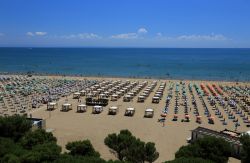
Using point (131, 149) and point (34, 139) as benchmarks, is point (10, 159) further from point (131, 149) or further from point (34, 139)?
point (131, 149)

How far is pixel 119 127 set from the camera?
22.9 meters

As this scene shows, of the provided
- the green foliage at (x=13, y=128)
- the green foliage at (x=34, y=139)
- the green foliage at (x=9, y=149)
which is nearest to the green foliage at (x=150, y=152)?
the green foliage at (x=34, y=139)

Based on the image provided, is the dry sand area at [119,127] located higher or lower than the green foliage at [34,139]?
lower

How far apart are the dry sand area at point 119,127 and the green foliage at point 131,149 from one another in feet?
6.06

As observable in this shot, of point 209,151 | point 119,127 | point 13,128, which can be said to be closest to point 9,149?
point 13,128

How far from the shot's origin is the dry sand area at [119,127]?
19.4m

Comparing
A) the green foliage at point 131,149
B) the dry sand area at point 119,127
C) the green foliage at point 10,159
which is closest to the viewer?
Answer: the green foliage at point 10,159

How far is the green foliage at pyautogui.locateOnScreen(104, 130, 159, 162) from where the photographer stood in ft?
45.8

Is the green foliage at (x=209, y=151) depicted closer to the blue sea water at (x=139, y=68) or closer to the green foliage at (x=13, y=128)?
the green foliage at (x=13, y=128)

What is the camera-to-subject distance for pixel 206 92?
122 feet

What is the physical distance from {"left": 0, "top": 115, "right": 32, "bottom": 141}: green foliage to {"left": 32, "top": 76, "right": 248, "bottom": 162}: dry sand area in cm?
271

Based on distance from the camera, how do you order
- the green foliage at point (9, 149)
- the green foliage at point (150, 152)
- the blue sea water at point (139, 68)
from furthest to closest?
the blue sea water at point (139, 68), the green foliage at point (150, 152), the green foliage at point (9, 149)

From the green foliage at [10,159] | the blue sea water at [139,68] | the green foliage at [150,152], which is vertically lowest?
the blue sea water at [139,68]

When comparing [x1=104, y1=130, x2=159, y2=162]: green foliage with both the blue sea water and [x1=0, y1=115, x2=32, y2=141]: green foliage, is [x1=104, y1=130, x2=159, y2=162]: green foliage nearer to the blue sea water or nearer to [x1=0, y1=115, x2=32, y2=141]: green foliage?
[x1=0, y1=115, x2=32, y2=141]: green foliage
